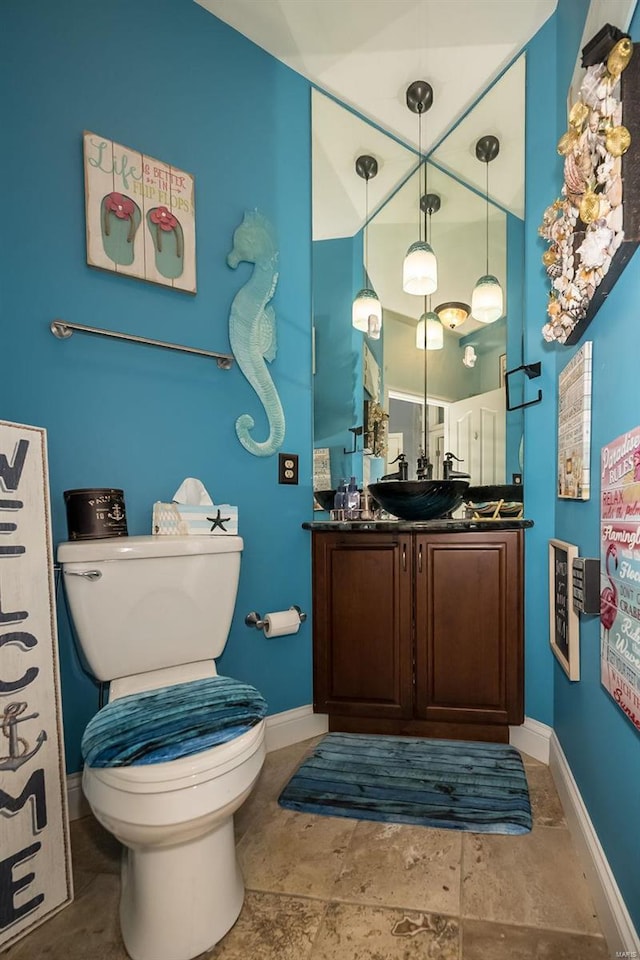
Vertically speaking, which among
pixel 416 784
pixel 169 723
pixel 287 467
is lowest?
pixel 416 784

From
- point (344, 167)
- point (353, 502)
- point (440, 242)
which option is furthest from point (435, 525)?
point (344, 167)

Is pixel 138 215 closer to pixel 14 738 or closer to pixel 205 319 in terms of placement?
pixel 205 319

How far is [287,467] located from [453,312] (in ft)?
3.53

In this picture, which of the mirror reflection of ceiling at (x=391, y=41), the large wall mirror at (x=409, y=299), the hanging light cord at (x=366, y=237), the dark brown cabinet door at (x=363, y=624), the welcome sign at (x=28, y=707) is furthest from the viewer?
the hanging light cord at (x=366, y=237)

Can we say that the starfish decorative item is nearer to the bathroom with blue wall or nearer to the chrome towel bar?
the bathroom with blue wall

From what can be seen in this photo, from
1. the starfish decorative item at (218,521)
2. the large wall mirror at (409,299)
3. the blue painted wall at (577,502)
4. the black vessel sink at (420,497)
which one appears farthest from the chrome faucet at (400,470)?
the starfish decorative item at (218,521)

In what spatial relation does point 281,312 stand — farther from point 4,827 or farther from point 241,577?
point 4,827

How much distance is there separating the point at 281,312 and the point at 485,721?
1.80 meters

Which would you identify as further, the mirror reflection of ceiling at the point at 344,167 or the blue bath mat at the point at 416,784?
the mirror reflection of ceiling at the point at 344,167

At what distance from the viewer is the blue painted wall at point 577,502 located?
0.98 meters

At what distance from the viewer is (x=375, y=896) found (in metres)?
1.20

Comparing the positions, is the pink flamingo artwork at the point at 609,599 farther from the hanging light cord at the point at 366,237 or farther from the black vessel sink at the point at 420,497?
the hanging light cord at the point at 366,237

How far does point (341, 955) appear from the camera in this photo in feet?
3.43

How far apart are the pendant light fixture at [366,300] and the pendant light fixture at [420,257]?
165 mm
